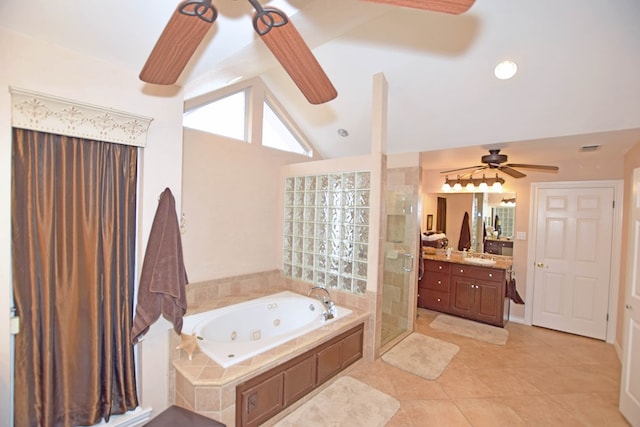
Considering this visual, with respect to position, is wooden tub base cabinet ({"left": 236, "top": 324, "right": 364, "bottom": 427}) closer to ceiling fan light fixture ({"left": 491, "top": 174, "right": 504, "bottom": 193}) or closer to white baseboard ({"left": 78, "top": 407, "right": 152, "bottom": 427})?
white baseboard ({"left": 78, "top": 407, "right": 152, "bottom": 427})

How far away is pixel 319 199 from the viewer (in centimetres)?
359

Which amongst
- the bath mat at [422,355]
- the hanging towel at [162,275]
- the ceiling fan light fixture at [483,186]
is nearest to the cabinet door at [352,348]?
the bath mat at [422,355]

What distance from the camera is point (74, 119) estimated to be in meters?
1.70

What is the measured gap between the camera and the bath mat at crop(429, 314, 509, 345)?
3.74 metres

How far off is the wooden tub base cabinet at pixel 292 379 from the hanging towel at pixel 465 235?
2.94 metres

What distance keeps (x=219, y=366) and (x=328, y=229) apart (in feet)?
6.28

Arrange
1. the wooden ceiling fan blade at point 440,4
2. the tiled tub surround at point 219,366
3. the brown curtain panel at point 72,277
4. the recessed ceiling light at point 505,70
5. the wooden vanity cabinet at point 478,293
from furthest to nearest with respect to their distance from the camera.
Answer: the wooden vanity cabinet at point 478,293, the recessed ceiling light at point 505,70, the tiled tub surround at point 219,366, the brown curtain panel at point 72,277, the wooden ceiling fan blade at point 440,4

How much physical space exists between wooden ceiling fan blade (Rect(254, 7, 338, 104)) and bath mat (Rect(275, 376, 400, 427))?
7.54 feet

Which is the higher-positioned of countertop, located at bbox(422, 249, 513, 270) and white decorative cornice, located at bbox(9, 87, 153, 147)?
white decorative cornice, located at bbox(9, 87, 153, 147)

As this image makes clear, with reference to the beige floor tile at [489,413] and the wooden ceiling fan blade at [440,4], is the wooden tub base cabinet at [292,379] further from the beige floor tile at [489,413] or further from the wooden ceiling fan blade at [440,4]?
the wooden ceiling fan blade at [440,4]

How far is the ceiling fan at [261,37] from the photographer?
3.11ft

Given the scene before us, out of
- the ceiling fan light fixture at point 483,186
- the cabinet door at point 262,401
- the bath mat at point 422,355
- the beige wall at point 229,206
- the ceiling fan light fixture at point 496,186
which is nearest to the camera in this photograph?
the cabinet door at point 262,401

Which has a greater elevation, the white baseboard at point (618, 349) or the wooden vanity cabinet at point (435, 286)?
the wooden vanity cabinet at point (435, 286)

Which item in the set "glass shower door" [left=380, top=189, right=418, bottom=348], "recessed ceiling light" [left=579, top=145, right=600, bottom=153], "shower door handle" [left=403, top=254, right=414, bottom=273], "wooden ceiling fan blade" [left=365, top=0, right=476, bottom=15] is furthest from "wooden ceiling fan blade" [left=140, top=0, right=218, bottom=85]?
"recessed ceiling light" [left=579, top=145, right=600, bottom=153]
